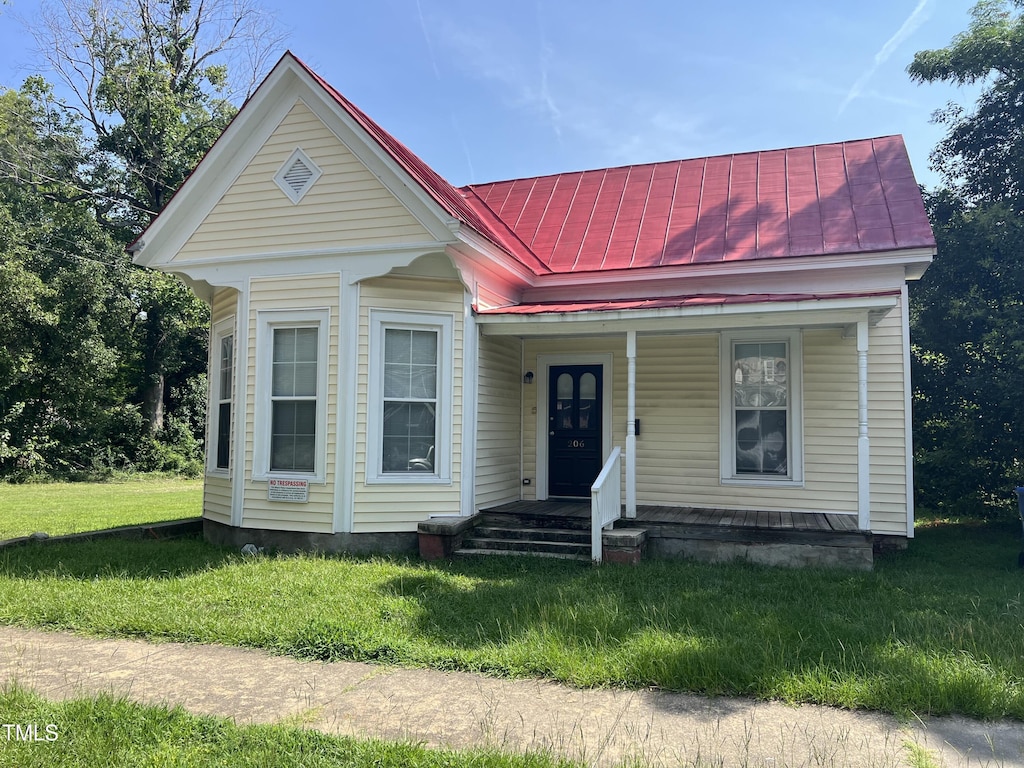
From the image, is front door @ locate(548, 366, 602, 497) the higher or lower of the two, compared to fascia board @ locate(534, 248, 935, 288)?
lower

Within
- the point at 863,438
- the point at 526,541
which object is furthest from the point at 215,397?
the point at 863,438

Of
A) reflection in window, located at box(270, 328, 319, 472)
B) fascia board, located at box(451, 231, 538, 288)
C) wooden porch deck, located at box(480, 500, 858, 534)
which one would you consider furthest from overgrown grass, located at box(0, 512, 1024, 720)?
fascia board, located at box(451, 231, 538, 288)

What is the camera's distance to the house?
870cm

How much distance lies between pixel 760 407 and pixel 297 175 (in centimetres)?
688

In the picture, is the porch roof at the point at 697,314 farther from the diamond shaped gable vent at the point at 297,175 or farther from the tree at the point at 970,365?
the tree at the point at 970,365

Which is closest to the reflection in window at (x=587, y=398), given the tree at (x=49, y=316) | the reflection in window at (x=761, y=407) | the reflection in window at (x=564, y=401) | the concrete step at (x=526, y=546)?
the reflection in window at (x=564, y=401)

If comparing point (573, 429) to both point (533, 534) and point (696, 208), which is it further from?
point (696, 208)

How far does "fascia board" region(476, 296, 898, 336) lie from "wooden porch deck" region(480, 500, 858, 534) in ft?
7.61

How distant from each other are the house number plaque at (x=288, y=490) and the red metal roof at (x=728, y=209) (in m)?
4.97

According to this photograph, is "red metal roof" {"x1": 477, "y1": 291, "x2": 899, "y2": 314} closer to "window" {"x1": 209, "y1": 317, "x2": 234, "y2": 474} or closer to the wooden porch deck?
the wooden porch deck

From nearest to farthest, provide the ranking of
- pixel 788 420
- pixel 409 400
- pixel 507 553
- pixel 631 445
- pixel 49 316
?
pixel 507 553 < pixel 631 445 < pixel 409 400 < pixel 788 420 < pixel 49 316

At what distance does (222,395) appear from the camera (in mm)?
10062

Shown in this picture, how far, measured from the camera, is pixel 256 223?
9.23 metres

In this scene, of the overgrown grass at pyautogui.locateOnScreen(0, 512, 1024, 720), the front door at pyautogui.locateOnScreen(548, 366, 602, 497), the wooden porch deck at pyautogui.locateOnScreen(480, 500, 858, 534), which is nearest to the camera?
the overgrown grass at pyautogui.locateOnScreen(0, 512, 1024, 720)
